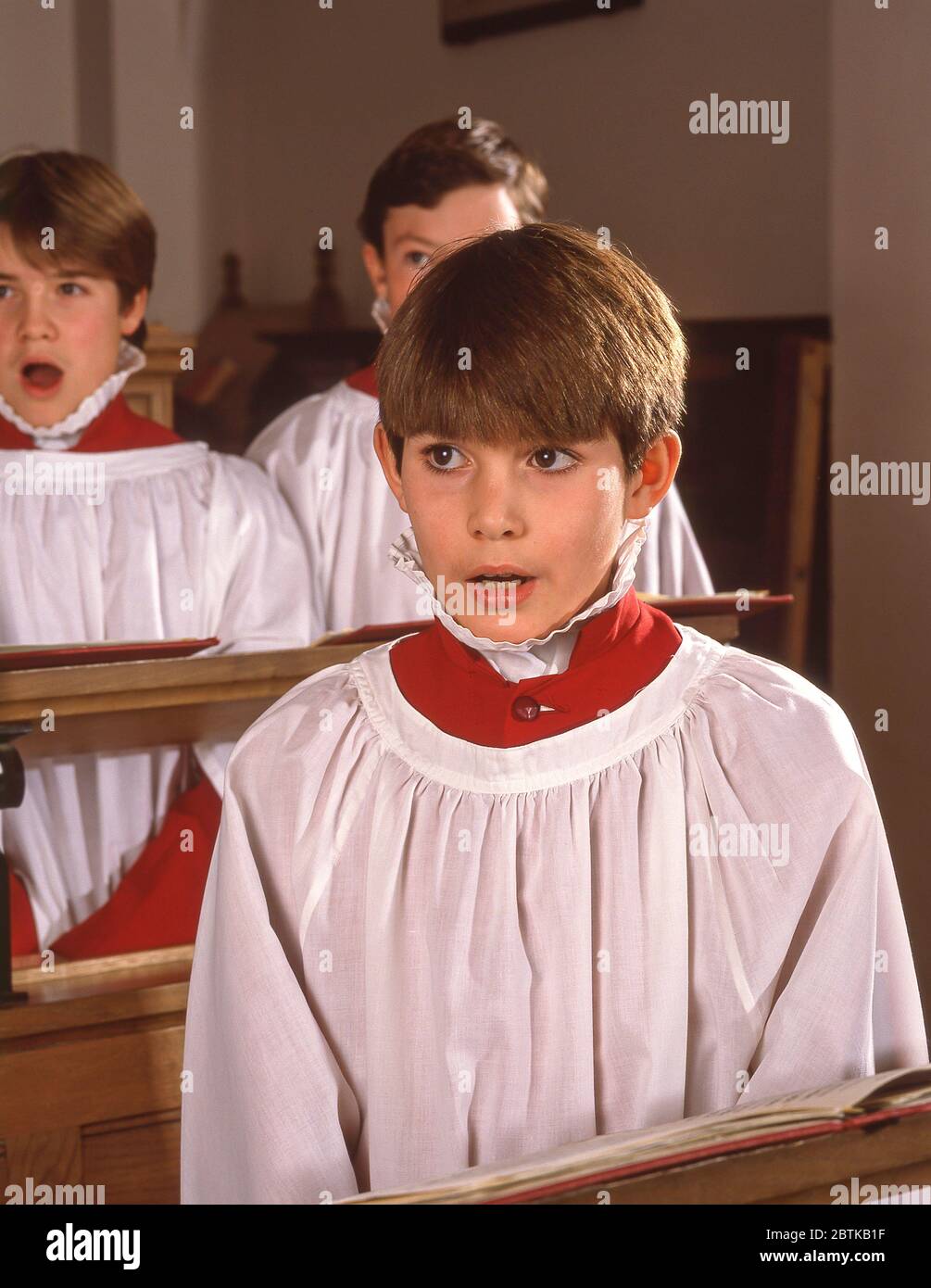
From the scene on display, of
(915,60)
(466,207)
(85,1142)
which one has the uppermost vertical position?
(915,60)

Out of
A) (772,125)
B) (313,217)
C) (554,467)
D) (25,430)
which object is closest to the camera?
(554,467)

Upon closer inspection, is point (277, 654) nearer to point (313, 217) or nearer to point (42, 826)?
point (42, 826)

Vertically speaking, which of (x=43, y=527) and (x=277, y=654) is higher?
(x=43, y=527)

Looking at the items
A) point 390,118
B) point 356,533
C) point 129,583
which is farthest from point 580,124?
point 129,583

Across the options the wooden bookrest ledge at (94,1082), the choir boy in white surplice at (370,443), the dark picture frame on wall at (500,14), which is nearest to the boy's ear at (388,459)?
the wooden bookrest ledge at (94,1082)

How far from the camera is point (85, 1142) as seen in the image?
1.46 m

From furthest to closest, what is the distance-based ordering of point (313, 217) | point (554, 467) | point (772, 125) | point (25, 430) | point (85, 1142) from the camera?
point (313, 217)
point (772, 125)
point (25, 430)
point (85, 1142)
point (554, 467)

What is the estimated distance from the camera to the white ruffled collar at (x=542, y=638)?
1036 mm

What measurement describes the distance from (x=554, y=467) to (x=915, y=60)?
127 cm

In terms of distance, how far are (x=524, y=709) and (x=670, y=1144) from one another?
0.96ft

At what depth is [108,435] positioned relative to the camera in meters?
2.16

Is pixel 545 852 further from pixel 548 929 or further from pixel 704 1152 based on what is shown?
pixel 704 1152
